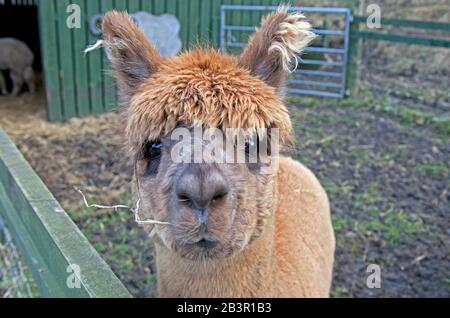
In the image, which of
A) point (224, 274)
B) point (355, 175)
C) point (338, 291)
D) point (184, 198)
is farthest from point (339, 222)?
point (184, 198)

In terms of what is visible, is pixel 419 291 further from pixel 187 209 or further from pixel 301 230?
pixel 187 209

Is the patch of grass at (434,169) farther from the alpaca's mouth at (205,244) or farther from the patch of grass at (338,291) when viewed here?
the alpaca's mouth at (205,244)

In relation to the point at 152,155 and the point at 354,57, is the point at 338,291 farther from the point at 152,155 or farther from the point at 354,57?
the point at 354,57

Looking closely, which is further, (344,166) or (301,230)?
(344,166)

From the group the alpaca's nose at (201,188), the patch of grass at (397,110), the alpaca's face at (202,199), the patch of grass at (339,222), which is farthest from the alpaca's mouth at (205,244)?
the patch of grass at (397,110)

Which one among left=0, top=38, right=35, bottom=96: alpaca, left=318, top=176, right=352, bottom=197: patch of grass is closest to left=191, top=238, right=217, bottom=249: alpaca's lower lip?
left=318, top=176, right=352, bottom=197: patch of grass

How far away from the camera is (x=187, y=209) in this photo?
1531 millimetres

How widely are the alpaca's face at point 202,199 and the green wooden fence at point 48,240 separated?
0.91ft

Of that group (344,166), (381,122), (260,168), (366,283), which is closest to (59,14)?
(344,166)

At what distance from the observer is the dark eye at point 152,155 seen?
175cm

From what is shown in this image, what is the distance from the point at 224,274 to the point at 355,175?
4.18 metres
